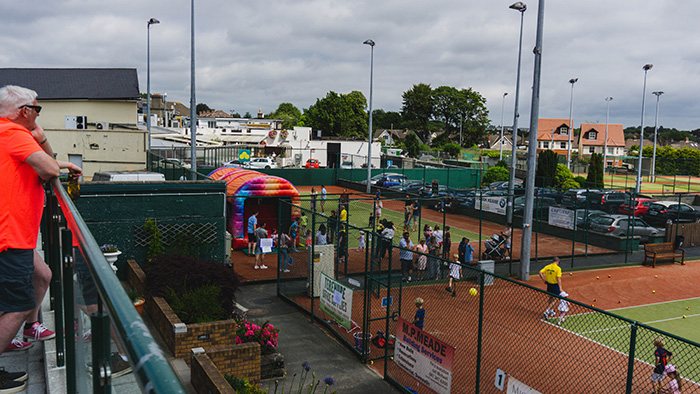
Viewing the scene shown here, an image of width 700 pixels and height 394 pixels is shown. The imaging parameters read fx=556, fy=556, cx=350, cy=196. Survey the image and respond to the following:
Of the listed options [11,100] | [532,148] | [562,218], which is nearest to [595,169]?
[562,218]

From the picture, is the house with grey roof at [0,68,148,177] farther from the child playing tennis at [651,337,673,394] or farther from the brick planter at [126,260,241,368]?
the child playing tennis at [651,337,673,394]

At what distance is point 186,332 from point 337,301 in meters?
4.12

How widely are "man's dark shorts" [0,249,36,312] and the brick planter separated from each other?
6.70 m

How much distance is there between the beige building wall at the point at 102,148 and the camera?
103 ft

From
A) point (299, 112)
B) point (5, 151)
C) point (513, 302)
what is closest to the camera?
point (5, 151)

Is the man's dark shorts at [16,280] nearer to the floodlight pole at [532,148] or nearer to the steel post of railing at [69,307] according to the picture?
the steel post of railing at [69,307]

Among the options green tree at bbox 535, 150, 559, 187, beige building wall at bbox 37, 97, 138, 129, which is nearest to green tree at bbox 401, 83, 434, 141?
green tree at bbox 535, 150, 559, 187

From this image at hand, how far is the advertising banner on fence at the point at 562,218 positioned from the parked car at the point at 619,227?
2304 mm

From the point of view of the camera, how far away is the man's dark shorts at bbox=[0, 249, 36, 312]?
327 cm

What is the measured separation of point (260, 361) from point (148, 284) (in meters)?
3.03

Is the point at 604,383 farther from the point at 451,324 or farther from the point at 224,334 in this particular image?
the point at 224,334

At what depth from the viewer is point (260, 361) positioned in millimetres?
10789

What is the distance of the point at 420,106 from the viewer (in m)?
116

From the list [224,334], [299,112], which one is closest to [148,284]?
[224,334]
